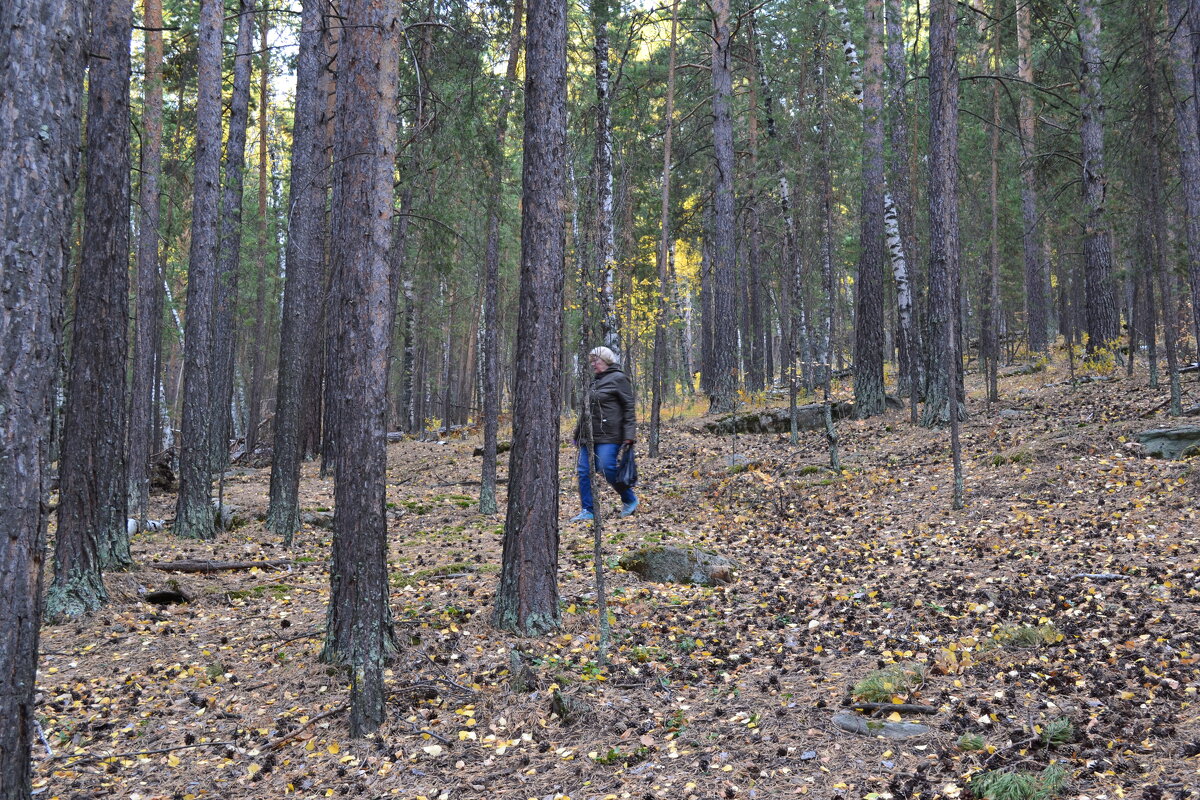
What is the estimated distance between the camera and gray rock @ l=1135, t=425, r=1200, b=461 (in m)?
8.66

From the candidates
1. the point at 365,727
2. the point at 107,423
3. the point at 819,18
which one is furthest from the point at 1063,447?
the point at 107,423

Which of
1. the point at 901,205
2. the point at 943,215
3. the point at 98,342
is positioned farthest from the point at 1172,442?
the point at 98,342

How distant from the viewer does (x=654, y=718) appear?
4.62 m

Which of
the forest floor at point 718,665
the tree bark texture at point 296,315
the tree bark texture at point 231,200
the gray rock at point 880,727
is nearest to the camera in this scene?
the forest floor at point 718,665

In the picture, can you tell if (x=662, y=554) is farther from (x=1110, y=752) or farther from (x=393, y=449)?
(x=393, y=449)

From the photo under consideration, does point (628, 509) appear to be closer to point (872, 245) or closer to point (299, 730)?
point (299, 730)

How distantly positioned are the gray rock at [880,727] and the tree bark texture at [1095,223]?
1340 centimetres

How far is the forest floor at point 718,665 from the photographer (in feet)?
12.9

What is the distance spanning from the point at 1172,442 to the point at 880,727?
7.18 m

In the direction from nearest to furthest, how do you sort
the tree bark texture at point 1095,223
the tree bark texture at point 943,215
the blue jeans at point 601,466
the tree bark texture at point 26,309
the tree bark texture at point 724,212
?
the tree bark texture at point 26,309 < the blue jeans at point 601,466 < the tree bark texture at point 943,215 < the tree bark texture at point 1095,223 < the tree bark texture at point 724,212

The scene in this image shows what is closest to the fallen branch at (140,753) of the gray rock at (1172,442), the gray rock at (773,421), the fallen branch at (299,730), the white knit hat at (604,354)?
the fallen branch at (299,730)

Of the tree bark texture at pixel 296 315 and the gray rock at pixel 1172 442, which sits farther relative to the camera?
the tree bark texture at pixel 296 315

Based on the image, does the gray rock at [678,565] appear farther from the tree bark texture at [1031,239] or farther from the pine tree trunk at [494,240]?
the tree bark texture at [1031,239]

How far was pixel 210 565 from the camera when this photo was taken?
7.89 metres
